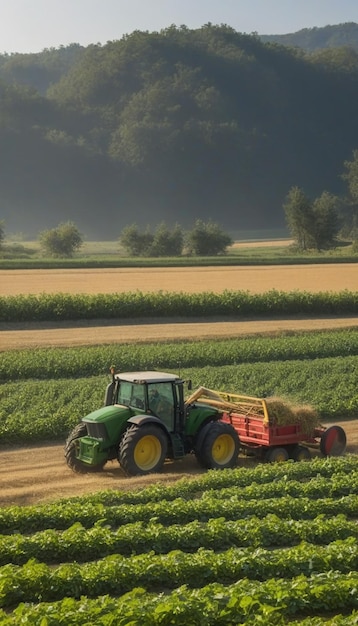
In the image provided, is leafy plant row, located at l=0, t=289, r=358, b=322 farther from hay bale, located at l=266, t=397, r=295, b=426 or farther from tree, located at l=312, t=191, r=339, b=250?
tree, located at l=312, t=191, r=339, b=250

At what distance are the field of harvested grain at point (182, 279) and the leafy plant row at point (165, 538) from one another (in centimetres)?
2715

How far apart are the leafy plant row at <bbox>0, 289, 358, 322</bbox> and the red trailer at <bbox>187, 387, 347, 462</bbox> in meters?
17.5

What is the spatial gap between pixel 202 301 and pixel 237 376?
12.7 metres

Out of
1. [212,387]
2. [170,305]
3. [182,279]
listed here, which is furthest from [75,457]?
[182,279]

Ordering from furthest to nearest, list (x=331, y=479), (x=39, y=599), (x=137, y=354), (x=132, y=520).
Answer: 1. (x=137, y=354)
2. (x=331, y=479)
3. (x=132, y=520)
4. (x=39, y=599)

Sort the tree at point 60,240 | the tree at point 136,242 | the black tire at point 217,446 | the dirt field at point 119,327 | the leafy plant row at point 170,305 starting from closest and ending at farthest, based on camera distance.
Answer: the dirt field at point 119,327 < the black tire at point 217,446 < the leafy plant row at point 170,305 < the tree at point 60,240 < the tree at point 136,242

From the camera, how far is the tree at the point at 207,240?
7181 centimetres

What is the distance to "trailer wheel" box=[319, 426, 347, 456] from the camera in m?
17.7

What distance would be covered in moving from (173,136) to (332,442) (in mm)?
129488

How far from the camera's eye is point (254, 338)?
106ft

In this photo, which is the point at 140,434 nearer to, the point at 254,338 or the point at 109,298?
the point at 254,338

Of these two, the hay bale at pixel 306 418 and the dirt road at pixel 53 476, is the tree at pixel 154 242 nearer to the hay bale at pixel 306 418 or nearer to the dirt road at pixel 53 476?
the dirt road at pixel 53 476

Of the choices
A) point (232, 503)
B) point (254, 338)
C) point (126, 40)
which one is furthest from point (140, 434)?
point (126, 40)

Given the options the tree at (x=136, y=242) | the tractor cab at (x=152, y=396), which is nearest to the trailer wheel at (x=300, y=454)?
the tractor cab at (x=152, y=396)
